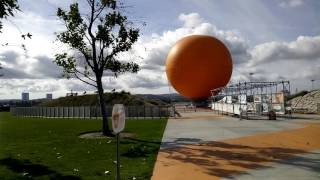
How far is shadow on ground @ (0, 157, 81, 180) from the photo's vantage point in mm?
10984

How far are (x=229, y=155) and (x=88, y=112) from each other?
3037cm

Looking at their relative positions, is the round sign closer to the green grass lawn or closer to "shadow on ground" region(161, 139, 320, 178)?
the green grass lawn

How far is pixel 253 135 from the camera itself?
747 inches

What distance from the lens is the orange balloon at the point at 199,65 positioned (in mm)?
42375

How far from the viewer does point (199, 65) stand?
139 feet

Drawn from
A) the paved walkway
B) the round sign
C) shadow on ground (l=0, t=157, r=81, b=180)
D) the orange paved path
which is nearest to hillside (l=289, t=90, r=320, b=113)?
the paved walkway

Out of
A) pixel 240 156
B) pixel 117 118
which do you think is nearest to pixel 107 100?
pixel 240 156

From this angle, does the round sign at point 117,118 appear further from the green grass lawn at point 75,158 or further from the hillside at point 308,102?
the hillside at point 308,102

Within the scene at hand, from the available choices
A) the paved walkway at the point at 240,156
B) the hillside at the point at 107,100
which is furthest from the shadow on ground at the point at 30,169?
the hillside at the point at 107,100

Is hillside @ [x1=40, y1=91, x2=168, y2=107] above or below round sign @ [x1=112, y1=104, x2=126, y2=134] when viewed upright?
above

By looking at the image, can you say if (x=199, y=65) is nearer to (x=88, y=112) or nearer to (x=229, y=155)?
(x=88, y=112)

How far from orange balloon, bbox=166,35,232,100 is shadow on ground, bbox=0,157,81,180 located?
3006 centimetres

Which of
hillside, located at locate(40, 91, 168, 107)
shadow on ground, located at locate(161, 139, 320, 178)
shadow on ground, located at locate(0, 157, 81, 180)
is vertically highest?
hillside, located at locate(40, 91, 168, 107)

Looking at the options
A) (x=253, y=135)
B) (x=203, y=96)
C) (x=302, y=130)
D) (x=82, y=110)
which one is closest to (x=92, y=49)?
(x=253, y=135)
